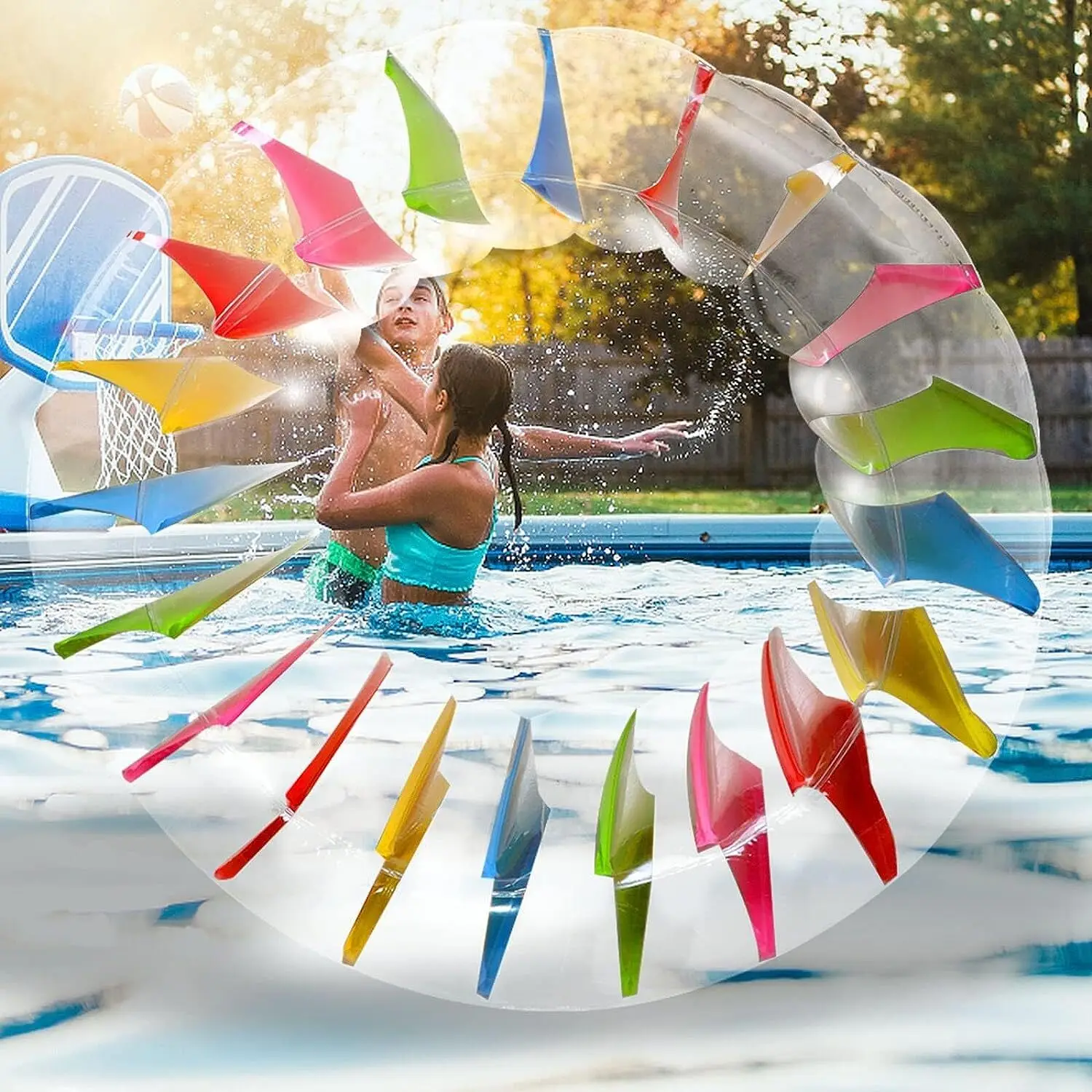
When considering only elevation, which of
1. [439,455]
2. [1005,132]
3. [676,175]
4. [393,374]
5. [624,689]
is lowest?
[624,689]

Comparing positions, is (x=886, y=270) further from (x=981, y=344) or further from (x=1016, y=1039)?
(x=1016, y=1039)

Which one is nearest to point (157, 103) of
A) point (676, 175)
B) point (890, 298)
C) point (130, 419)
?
point (130, 419)

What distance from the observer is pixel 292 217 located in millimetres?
1785

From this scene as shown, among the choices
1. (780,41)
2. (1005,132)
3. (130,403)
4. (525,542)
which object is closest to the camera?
(130,403)

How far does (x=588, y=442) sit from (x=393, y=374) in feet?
0.87

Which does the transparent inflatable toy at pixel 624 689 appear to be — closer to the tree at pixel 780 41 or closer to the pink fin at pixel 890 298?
the pink fin at pixel 890 298

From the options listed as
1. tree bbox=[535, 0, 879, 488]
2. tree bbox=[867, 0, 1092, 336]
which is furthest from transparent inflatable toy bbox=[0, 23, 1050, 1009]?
tree bbox=[867, 0, 1092, 336]

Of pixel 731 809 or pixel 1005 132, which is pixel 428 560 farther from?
pixel 1005 132

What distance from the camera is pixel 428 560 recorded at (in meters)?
2.00

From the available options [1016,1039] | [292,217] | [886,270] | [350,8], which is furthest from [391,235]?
[350,8]

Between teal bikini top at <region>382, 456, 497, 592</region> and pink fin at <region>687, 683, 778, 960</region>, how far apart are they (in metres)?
0.41

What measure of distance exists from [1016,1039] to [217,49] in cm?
1256

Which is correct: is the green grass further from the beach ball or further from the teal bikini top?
the beach ball

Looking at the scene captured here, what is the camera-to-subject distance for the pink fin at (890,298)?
5.67ft
